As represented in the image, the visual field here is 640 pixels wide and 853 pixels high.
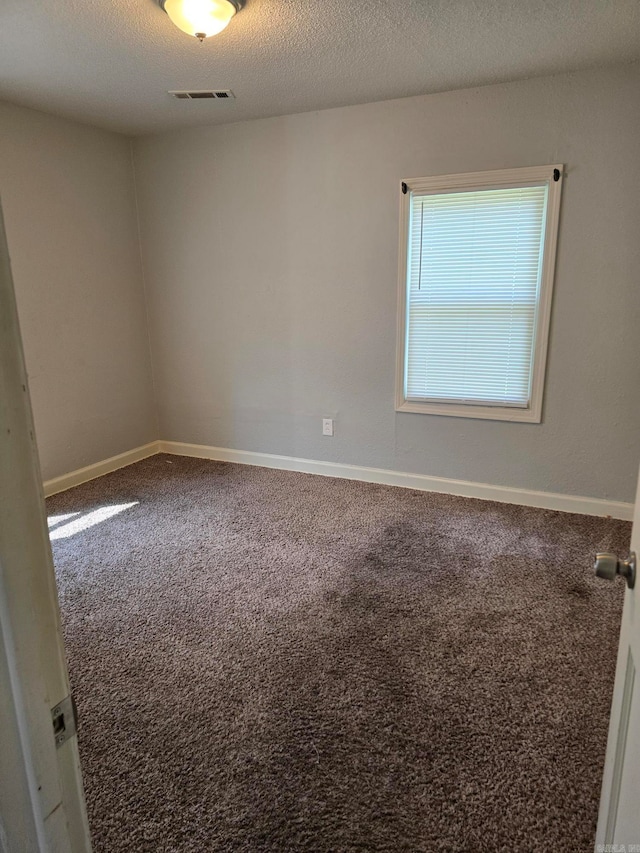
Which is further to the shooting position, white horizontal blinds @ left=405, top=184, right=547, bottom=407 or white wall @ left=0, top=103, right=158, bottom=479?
Answer: white wall @ left=0, top=103, right=158, bottom=479

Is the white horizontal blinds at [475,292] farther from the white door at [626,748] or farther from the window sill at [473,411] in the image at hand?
the white door at [626,748]

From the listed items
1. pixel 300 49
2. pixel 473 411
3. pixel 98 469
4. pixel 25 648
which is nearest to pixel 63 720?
pixel 25 648

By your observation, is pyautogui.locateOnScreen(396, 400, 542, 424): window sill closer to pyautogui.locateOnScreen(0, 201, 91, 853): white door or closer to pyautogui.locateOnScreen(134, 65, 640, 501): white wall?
pyautogui.locateOnScreen(134, 65, 640, 501): white wall

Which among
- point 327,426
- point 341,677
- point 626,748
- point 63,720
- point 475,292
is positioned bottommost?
point 341,677

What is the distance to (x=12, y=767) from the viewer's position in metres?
0.55

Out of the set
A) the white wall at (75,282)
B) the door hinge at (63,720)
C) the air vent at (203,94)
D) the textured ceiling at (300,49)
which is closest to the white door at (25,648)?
the door hinge at (63,720)

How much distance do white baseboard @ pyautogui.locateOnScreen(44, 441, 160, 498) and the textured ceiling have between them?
2.36 metres

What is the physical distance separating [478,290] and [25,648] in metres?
3.07

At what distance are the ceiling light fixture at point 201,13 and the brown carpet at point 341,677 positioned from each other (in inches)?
92.1

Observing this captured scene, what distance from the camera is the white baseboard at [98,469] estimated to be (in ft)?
Result: 11.6

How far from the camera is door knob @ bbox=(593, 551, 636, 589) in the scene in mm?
Answer: 855

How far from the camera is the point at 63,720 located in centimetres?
61

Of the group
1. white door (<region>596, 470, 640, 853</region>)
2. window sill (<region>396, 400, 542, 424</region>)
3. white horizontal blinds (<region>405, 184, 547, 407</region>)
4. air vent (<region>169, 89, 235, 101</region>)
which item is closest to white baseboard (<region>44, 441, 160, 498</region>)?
window sill (<region>396, 400, 542, 424</region>)

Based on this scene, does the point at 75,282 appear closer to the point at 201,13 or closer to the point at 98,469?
the point at 98,469
